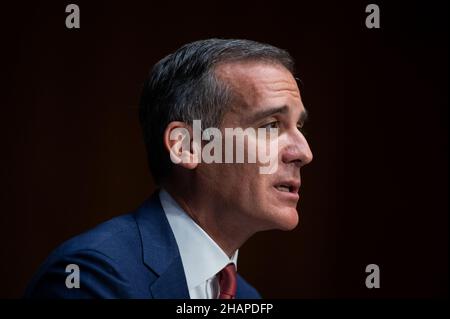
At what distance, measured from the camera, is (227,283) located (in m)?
1.79

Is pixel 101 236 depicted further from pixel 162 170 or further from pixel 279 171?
pixel 279 171

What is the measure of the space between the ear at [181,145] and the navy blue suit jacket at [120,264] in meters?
0.16

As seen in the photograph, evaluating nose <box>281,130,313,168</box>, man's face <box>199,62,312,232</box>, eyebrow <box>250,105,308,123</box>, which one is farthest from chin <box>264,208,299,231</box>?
eyebrow <box>250,105,308,123</box>

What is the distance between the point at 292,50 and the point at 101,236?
137 centimetres

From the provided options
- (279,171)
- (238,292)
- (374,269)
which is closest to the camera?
(279,171)

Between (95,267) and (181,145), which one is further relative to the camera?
(181,145)

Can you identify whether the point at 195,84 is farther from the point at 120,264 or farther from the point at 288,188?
the point at 120,264

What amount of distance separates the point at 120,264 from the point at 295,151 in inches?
20.7

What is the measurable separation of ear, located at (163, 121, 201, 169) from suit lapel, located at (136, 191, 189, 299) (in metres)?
0.14

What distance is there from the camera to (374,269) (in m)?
2.62

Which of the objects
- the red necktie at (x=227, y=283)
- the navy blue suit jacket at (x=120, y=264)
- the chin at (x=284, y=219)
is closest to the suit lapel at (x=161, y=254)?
the navy blue suit jacket at (x=120, y=264)

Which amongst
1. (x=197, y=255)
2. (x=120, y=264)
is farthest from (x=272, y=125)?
Answer: (x=120, y=264)
